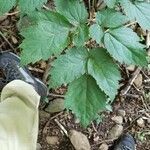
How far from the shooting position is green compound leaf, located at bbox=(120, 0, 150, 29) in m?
1.20

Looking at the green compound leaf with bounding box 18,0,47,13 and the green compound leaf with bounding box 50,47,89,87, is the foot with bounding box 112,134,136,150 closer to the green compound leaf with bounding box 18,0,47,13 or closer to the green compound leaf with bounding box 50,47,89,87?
the green compound leaf with bounding box 50,47,89,87

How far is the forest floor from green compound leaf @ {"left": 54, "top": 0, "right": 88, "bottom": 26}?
2.75 feet

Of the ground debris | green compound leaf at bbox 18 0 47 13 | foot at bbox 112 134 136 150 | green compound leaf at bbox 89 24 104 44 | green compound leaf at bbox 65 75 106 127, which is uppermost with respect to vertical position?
green compound leaf at bbox 18 0 47 13

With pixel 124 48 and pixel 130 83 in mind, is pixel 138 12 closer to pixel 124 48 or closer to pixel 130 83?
pixel 124 48

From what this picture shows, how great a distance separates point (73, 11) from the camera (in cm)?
119

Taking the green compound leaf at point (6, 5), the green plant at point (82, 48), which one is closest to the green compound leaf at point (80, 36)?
the green plant at point (82, 48)

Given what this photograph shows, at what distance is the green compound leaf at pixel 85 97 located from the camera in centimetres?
118

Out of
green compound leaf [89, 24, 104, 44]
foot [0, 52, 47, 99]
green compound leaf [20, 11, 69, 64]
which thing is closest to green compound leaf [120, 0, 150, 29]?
green compound leaf [89, 24, 104, 44]

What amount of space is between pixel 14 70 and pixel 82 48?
36.6 inches

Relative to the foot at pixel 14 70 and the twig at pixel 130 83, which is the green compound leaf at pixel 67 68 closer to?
the foot at pixel 14 70

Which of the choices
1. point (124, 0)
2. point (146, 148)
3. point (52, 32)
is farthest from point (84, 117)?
point (146, 148)

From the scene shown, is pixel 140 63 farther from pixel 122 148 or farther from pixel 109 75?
pixel 122 148

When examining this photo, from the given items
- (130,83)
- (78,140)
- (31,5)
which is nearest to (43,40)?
(31,5)

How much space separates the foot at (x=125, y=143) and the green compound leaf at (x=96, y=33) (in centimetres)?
100
